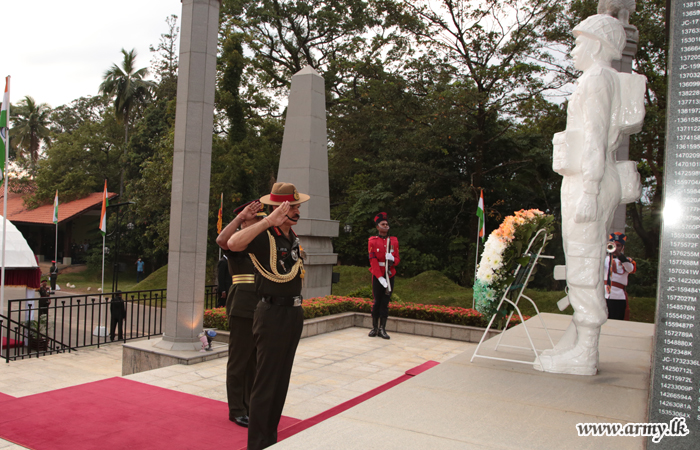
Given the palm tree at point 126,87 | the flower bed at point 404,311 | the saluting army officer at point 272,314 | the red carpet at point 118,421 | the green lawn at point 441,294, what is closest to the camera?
the saluting army officer at point 272,314

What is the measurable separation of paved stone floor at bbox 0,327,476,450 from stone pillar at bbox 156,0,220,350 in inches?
33.4

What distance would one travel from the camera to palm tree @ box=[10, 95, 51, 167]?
39.4 m

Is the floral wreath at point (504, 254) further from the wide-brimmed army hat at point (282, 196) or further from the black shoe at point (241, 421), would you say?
the black shoe at point (241, 421)

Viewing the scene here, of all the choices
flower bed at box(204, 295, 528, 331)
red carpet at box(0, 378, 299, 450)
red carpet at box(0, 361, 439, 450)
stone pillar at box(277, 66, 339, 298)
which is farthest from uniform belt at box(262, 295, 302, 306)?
stone pillar at box(277, 66, 339, 298)

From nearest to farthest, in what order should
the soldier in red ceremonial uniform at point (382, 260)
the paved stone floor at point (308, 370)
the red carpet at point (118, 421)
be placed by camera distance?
1. the red carpet at point (118, 421)
2. the paved stone floor at point (308, 370)
3. the soldier in red ceremonial uniform at point (382, 260)

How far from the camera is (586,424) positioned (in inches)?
124

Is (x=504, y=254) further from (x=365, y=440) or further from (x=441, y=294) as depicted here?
(x=441, y=294)

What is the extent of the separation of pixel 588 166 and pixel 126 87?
35.4 metres

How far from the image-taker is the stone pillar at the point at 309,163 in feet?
37.1

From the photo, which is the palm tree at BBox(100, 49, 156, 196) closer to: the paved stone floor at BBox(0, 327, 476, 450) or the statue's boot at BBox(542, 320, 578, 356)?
the paved stone floor at BBox(0, 327, 476, 450)

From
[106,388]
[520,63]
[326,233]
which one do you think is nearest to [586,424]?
[106,388]

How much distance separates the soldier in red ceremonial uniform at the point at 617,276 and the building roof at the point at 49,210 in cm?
2791

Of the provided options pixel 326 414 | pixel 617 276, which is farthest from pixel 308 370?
pixel 617 276

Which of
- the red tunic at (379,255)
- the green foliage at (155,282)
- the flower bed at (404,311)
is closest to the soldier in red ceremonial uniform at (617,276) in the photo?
the flower bed at (404,311)
